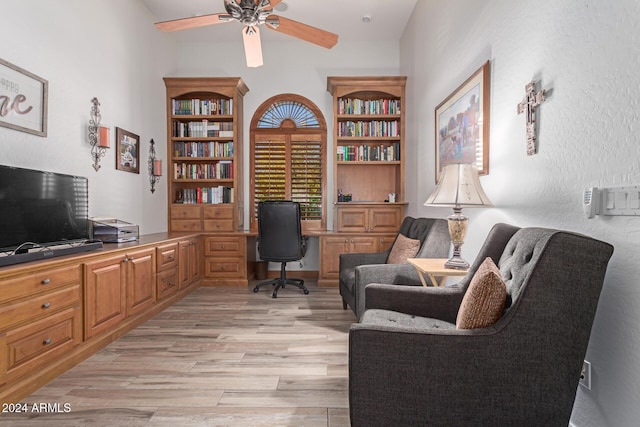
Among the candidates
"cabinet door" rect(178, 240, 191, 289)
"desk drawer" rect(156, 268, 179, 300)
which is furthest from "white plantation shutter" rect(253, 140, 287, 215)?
"desk drawer" rect(156, 268, 179, 300)

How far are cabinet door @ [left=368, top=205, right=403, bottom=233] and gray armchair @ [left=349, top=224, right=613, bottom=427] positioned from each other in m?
3.45

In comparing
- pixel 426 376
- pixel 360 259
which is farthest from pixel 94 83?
pixel 426 376

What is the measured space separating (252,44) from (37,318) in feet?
8.22

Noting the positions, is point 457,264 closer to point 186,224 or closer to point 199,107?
point 186,224

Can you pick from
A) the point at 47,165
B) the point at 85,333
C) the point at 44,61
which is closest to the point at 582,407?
the point at 85,333

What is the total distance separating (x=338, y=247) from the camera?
185 inches

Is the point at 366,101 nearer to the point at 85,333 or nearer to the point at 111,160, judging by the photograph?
the point at 111,160

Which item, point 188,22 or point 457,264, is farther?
point 188,22

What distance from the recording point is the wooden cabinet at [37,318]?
192cm

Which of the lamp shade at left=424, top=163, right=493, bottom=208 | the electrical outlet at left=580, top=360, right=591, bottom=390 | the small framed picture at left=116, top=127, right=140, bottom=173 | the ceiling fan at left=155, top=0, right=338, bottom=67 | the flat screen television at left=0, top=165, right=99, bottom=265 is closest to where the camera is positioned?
the electrical outlet at left=580, top=360, right=591, bottom=390

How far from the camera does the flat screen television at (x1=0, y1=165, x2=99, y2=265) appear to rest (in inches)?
84.0

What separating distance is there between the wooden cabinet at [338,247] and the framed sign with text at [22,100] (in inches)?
120

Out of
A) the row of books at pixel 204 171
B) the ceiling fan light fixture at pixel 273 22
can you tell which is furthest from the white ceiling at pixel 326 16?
the row of books at pixel 204 171

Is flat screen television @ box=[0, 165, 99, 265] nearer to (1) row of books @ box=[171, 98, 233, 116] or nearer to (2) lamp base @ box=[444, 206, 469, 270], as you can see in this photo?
(1) row of books @ box=[171, 98, 233, 116]
